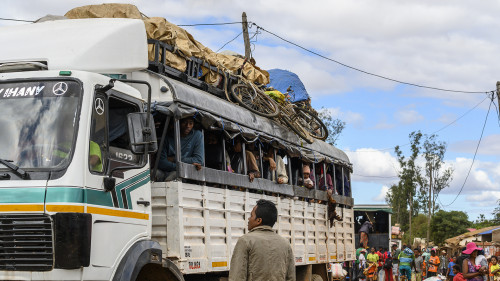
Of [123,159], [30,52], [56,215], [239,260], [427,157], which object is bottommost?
[239,260]

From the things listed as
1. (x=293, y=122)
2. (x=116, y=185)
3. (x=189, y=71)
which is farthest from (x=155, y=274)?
(x=293, y=122)

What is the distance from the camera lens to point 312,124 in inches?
581

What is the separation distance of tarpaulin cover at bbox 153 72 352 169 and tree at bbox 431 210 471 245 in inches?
1804

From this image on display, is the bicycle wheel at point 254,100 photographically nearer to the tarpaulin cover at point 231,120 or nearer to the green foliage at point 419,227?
the tarpaulin cover at point 231,120

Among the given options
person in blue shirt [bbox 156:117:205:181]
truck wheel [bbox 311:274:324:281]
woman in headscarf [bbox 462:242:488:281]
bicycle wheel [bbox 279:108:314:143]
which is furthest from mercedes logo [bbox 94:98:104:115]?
truck wheel [bbox 311:274:324:281]

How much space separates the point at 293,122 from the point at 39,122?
745 centimetres

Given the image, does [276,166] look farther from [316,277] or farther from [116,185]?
[116,185]

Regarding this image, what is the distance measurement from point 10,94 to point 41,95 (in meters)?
0.29

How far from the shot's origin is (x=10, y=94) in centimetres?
616

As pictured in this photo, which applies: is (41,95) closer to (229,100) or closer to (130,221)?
(130,221)

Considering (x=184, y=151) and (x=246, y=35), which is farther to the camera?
(x=246, y=35)

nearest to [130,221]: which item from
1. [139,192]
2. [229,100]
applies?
[139,192]

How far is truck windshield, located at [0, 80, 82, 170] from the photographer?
5.81m

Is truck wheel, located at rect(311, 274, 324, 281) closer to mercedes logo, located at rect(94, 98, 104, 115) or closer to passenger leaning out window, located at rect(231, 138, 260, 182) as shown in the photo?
passenger leaning out window, located at rect(231, 138, 260, 182)
